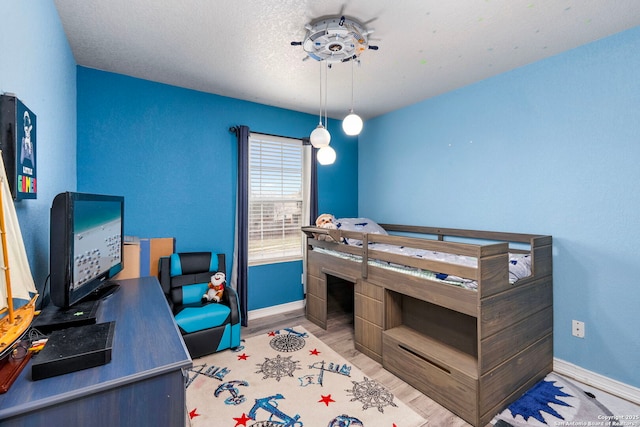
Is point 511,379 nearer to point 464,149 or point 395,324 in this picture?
point 395,324

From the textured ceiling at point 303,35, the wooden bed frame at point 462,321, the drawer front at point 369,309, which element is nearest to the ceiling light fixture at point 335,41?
the textured ceiling at point 303,35

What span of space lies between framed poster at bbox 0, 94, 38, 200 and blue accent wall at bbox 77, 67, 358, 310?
141 cm

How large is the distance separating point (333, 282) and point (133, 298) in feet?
7.66

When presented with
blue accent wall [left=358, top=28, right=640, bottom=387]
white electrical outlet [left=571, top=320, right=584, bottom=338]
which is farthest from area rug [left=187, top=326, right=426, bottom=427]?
blue accent wall [left=358, top=28, right=640, bottom=387]

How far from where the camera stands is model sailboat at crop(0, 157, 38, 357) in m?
0.81

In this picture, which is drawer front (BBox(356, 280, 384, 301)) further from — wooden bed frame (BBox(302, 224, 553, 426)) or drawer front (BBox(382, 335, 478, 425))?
drawer front (BBox(382, 335, 478, 425))

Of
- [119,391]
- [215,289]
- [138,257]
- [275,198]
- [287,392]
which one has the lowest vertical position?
[287,392]

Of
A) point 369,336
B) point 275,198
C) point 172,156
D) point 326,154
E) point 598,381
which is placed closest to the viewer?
point 598,381

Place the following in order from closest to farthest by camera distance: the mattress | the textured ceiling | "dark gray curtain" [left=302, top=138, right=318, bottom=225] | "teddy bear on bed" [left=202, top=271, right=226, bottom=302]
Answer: the textured ceiling → the mattress → "teddy bear on bed" [left=202, top=271, right=226, bottom=302] → "dark gray curtain" [left=302, top=138, right=318, bottom=225]

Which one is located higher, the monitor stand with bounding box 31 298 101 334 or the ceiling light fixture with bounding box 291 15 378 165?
the ceiling light fixture with bounding box 291 15 378 165

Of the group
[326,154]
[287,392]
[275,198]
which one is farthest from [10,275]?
[275,198]

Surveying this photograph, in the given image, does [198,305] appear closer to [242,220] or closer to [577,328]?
[242,220]

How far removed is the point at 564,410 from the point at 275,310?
2.56 meters

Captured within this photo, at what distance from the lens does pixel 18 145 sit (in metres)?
1.10
